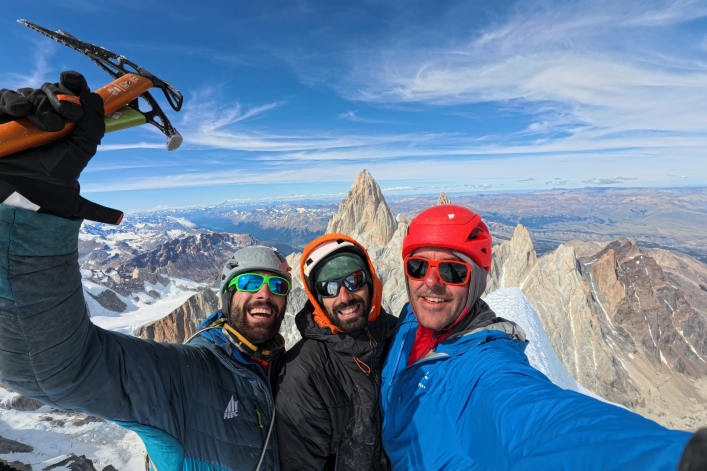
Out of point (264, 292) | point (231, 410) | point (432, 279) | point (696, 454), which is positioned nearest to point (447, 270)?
point (432, 279)

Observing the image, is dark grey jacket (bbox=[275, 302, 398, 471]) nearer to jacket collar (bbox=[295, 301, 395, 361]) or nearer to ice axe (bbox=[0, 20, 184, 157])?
jacket collar (bbox=[295, 301, 395, 361])

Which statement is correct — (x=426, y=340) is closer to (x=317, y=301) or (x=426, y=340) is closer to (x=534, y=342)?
(x=317, y=301)

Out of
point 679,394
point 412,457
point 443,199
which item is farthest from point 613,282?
point 412,457

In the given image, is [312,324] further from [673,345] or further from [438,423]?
[673,345]

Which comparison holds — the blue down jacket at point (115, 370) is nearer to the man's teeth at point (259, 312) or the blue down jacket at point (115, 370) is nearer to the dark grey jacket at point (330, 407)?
the dark grey jacket at point (330, 407)

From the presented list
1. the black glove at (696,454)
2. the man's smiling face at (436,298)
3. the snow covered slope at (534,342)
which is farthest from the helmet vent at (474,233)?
the snow covered slope at (534,342)
